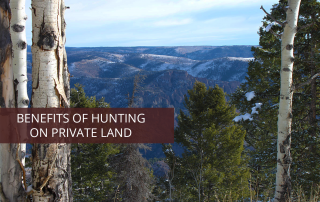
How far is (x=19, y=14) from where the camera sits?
10.3ft

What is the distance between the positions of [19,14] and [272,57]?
7.61 meters

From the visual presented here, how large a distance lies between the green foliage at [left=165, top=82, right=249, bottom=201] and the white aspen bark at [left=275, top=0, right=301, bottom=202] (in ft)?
23.9

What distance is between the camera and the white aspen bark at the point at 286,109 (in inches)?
163

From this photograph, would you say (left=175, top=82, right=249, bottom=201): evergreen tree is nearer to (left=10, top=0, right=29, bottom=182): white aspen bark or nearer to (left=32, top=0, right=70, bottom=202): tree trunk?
(left=10, top=0, right=29, bottom=182): white aspen bark

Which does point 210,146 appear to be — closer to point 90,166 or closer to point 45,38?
point 90,166

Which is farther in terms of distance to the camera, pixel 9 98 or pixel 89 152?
pixel 89 152

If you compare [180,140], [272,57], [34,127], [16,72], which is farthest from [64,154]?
[180,140]

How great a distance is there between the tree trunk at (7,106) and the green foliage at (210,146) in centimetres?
973

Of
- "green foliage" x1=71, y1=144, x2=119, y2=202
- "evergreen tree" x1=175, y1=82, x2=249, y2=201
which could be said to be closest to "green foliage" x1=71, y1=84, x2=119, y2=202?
"green foliage" x1=71, y1=144, x2=119, y2=202

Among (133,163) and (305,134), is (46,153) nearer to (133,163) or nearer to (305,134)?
(305,134)

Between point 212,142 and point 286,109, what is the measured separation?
805 cm

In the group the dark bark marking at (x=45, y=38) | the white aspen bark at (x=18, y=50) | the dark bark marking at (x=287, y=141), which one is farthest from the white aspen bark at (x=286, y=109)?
the white aspen bark at (x=18, y=50)

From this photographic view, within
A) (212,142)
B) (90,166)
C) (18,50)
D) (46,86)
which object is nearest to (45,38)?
(46,86)

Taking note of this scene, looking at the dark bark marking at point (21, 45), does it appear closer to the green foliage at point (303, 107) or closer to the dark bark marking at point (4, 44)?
the dark bark marking at point (4, 44)
